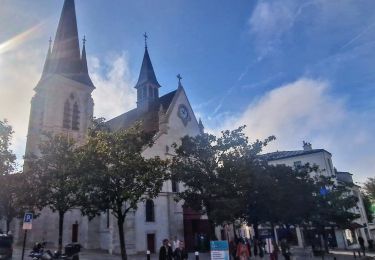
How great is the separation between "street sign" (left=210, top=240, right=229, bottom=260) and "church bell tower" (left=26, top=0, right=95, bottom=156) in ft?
112

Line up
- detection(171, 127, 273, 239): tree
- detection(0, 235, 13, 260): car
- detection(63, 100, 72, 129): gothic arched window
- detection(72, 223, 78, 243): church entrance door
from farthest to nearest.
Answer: detection(63, 100, 72, 129): gothic arched window
detection(72, 223, 78, 243): church entrance door
detection(171, 127, 273, 239): tree
detection(0, 235, 13, 260): car

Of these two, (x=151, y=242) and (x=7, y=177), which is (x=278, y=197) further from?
(x=7, y=177)

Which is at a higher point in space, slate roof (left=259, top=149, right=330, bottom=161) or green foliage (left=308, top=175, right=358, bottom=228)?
slate roof (left=259, top=149, right=330, bottom=161)

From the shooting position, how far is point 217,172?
916 inches

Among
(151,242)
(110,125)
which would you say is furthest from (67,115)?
(151,242)

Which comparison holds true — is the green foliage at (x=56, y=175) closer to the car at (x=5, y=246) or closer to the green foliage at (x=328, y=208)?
the car at (x=5, y=246)

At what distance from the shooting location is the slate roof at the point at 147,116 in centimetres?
4062

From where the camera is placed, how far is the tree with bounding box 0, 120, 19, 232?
75.7 ft

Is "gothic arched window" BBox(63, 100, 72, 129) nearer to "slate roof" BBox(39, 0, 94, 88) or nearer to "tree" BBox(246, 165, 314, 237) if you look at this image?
"slate roof" BBox(39, 0, 94, 88)

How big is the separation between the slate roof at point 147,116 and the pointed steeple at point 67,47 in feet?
31.8

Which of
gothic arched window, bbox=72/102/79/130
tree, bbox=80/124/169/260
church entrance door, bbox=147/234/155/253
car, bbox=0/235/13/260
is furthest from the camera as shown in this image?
gothic arched window, bbox=72/102/79/130

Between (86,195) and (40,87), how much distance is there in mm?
31250

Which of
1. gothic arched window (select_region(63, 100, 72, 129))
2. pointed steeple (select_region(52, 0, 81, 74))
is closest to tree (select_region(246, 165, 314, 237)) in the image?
gothic arched window (select_region(63, 100, 72, 129))

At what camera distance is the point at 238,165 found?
74.5 feet
